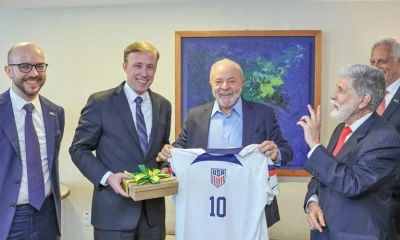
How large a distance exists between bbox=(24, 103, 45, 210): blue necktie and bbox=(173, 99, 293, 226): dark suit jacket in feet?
2.46

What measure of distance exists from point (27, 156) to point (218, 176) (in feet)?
3.24

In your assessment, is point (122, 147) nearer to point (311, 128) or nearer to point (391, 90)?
point (311, 128)

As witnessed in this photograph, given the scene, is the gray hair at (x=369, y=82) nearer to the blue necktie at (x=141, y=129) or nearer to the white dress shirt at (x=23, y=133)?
the blue necktie at (x=141, y=129)

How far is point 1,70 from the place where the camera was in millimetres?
3326

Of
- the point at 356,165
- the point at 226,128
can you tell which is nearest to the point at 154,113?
the point at 226,128

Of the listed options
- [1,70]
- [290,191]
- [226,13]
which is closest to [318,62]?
[226,13]

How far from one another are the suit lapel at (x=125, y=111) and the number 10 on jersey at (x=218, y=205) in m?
0.48

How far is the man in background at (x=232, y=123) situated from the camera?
6.64ft

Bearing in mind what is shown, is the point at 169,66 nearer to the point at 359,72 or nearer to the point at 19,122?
the point at 19,122

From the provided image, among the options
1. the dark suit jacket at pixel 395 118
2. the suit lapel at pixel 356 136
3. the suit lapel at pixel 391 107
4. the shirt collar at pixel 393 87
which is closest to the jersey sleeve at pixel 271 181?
the suit lapel at pixel 356 136

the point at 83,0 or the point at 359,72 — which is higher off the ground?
the point at 83,0

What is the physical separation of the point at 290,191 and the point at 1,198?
2.23 m

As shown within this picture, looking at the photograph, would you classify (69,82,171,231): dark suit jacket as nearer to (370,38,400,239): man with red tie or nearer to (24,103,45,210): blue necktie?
(24,103,45,210): blue necktie

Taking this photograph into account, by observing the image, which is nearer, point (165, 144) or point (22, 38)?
point (165, 144)
